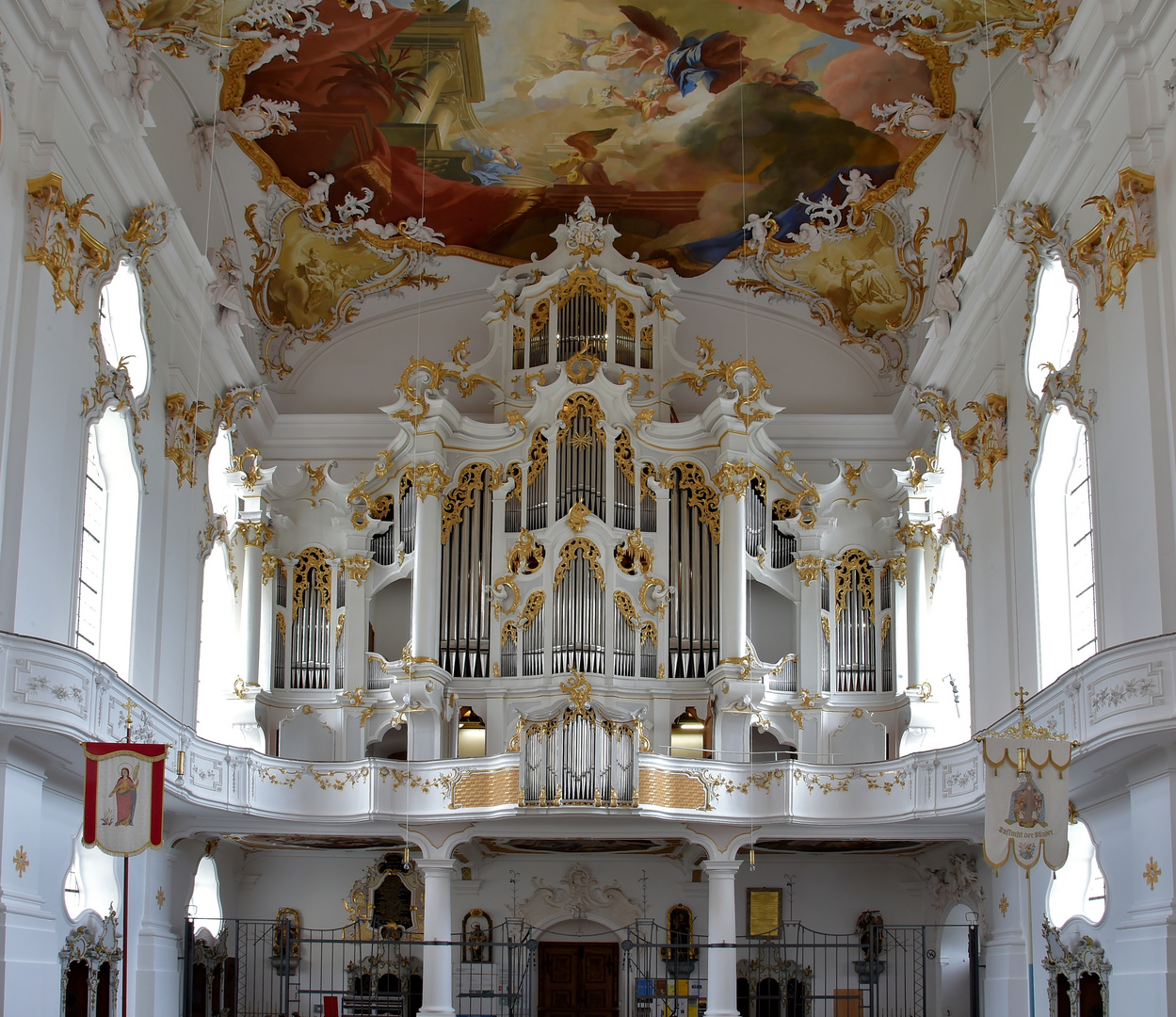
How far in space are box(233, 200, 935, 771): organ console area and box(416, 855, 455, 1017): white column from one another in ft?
6.50

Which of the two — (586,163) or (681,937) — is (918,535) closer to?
(681,937)

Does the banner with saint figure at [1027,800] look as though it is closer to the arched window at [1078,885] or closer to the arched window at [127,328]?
the arched window at [1078,885]

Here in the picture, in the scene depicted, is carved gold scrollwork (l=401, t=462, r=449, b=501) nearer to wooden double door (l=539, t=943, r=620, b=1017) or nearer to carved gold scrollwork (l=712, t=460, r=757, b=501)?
carved gold scrollwork (l=712, t=460, r=757, b=501)

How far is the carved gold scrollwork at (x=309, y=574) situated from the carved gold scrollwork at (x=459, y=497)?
2.16 metres

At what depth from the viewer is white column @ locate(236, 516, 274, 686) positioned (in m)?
25.8

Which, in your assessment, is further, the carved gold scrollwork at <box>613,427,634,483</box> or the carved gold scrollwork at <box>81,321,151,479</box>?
the carved gold scrollwork at <box>613,427,634,483</box>

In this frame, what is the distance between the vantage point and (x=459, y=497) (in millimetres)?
27016

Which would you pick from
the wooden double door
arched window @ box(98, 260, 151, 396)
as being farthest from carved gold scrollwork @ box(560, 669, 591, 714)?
arched window @ box(98, 260, 151, 396)

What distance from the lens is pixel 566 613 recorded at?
2594cm

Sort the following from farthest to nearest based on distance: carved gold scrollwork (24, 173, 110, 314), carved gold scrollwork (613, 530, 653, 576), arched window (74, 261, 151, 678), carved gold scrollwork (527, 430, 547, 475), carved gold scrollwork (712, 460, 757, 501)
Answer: carved gold scrollwork (527, 430, 547, 475)
carved gold scrollwork (712, 460, 757, 501)
carved gold scrollwork (613, 530, 653, 576)
arched window (74, 261, 151, 678)
carved gold scrollwork (24, 173, 110, 314)

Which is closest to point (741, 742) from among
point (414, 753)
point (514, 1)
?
point (414, 753)

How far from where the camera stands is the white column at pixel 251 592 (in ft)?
84.5

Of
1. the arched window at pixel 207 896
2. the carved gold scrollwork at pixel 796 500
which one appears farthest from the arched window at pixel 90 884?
the carved gold scrollwork at pixel 796 500

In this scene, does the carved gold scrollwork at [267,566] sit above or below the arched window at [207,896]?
above
